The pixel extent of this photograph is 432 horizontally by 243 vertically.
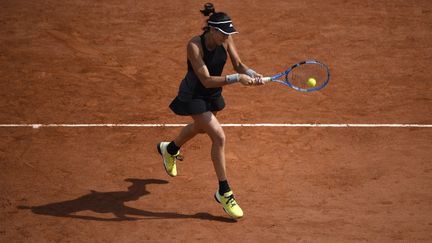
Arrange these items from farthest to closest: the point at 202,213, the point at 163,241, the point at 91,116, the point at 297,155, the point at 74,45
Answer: the point at 74,45
the point at 91,116
the point at 297,155
the point at 202,213
the point at 163,241

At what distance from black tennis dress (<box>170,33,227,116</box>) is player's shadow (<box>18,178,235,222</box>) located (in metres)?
1.25

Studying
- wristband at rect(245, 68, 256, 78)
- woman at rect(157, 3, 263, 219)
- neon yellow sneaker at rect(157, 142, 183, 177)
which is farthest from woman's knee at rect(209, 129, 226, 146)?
neon yellow sneaker at rect(157, 142, 183, 177)

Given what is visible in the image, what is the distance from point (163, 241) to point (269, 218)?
51.4 inches

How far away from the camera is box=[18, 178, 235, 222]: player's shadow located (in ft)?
27.1

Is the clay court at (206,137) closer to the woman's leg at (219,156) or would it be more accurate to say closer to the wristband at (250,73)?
the woman's leg at (219,156)

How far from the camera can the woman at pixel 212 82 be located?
7.70 metres

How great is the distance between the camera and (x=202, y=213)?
838 centimetres

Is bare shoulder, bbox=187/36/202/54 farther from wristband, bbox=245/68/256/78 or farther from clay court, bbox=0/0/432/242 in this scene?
clay court, bbox=0/0/432/242

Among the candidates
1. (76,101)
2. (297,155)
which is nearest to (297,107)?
(297,155)

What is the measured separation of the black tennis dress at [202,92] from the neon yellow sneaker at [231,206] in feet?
3.41

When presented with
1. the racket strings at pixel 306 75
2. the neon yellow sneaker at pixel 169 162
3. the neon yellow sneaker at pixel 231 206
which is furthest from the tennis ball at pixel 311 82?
the neon yellow sneaker at pixel 169 162

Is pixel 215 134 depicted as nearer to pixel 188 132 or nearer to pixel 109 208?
pixel 188 132

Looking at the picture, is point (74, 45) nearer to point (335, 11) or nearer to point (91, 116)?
point (91, 116)

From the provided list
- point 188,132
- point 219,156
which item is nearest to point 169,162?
point 188,132
